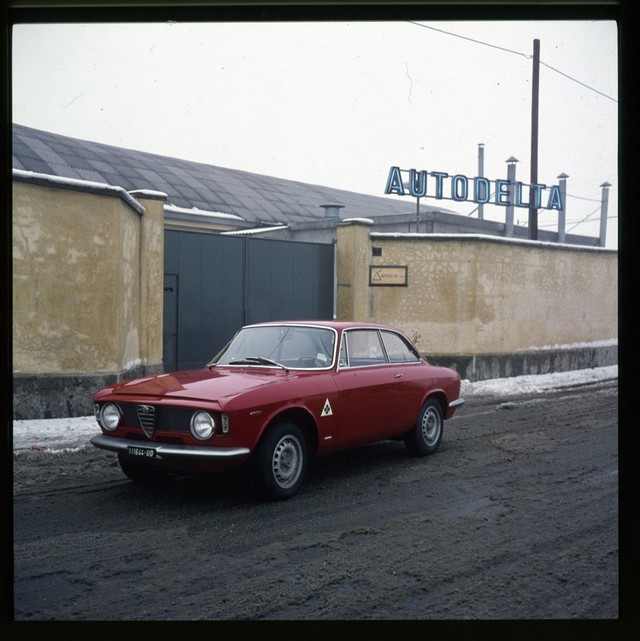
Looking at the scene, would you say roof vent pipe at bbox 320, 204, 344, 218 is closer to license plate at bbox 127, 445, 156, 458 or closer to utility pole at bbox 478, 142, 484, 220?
utility pole at bbox 478, 142, 484, 220

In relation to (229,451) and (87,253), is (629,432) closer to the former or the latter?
(229,451)

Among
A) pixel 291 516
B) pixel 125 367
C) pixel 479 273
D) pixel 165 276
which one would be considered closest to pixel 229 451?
pixel 291 516

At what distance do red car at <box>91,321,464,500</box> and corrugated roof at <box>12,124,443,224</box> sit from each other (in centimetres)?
831

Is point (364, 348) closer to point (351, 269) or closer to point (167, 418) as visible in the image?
point (167, 418)

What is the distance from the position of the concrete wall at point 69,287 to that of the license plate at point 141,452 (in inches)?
120

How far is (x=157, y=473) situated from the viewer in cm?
596

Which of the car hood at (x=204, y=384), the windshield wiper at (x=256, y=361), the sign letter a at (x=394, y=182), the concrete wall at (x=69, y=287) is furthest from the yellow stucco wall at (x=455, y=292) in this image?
the car hood at (x=204, y=384)

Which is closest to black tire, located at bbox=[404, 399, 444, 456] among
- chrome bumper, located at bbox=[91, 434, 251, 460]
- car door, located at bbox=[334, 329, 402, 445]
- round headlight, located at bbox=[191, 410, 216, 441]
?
car door, located at bbox=[334, 329, 402, 445]

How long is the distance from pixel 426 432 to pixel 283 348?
189 centimetres

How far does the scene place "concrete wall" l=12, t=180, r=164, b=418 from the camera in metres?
7.77

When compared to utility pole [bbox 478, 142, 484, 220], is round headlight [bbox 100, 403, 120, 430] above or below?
below

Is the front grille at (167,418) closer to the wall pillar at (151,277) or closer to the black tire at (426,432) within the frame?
the black tire at (426,432)

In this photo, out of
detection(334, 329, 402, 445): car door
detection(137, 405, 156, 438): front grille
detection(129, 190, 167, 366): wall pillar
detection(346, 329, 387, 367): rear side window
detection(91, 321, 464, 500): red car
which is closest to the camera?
detection(91, 321, 464, 500): red car

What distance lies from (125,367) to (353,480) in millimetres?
3965
